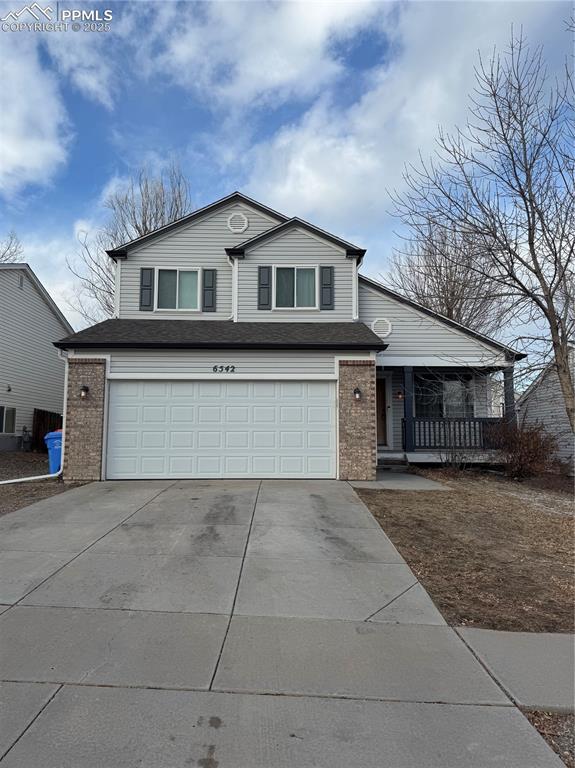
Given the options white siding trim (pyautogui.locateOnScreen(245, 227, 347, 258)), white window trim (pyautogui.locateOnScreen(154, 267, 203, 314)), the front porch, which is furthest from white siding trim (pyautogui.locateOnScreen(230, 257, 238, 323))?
the front porch

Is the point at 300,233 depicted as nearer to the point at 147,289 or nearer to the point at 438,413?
Answer: the point at 147,289

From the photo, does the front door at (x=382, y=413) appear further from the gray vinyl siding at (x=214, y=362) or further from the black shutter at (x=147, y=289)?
the black shutter at (x=147, y=289)

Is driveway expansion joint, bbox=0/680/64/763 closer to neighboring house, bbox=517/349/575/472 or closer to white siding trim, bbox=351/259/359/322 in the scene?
white siding trim, bbox=351/259/359/322

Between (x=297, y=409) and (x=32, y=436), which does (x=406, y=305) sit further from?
(x=32, y=436)

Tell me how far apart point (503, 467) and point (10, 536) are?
39.7ft

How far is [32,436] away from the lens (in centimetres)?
1925

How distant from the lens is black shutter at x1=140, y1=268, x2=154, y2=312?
44.6 feet

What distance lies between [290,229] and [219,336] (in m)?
4.06

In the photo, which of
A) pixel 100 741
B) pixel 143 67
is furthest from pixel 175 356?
pixel 100 741

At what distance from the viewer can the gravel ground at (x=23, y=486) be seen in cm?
879

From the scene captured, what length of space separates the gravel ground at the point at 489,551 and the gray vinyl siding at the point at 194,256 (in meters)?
7.32

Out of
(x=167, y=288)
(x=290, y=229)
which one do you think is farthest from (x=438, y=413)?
(x=167, y=288)

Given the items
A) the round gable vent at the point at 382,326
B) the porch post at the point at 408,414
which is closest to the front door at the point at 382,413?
the porch post at the point at 408,414

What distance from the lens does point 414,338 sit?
14.6 m
